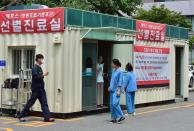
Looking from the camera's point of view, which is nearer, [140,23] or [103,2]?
[140,23]

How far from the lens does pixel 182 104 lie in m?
19.8

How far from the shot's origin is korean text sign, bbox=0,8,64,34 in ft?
47.1

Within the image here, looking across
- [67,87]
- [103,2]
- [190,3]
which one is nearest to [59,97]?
[67,87]

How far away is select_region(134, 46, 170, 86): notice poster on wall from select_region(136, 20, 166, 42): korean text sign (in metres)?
0.38

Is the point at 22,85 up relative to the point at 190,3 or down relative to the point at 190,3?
down

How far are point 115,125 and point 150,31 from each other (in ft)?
20.5

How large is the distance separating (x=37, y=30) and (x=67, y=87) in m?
1.96

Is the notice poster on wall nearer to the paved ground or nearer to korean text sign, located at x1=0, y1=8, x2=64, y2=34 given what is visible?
the paved ground

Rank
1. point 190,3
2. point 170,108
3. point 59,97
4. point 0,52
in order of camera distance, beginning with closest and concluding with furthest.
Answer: point 59,97
point 0,52
point 170,108
point 190,3

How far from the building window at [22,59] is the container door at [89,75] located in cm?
164

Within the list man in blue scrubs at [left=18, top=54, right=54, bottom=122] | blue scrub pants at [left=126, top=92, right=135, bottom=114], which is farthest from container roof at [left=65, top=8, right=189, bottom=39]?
blue scrub pants at [left=126, top=92, right=135, bottom=114]

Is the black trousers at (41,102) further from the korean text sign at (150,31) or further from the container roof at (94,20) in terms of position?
the korean text sign at (150,31)

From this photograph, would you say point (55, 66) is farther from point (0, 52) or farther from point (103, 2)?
point (103, 2)

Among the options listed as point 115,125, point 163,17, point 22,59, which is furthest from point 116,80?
point 163,17
